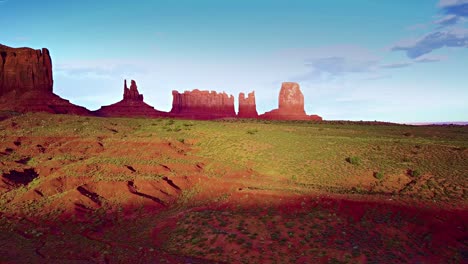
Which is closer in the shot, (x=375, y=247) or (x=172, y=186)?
(x=375, y=247)

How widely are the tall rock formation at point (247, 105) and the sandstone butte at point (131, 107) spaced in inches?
2209

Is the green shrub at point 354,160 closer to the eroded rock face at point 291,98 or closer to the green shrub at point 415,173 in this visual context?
the green shrub at point 415,173

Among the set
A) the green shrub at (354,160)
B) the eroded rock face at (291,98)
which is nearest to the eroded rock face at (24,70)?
the green shrub at (354,160)

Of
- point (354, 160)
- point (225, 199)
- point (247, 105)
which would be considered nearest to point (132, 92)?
point (247, 105)

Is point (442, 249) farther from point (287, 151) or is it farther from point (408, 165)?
point (287, 151)

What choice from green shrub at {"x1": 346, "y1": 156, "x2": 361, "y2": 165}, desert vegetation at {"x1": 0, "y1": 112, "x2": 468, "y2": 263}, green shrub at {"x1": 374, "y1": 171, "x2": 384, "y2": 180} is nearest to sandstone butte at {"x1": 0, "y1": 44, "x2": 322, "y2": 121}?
desert vegetation at {"x1": 0, "y1": 112, "x2": 468, "y2": 263}

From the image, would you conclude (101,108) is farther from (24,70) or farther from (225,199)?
(225,199)

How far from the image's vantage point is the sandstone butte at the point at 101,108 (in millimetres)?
76188

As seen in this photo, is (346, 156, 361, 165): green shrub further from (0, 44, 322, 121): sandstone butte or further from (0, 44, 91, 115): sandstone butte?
(0, 44, 91, 115): sandstone butte

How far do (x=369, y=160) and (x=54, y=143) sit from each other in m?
28.4

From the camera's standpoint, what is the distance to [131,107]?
118m

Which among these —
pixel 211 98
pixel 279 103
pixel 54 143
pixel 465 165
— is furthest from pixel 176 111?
pixel 465 165

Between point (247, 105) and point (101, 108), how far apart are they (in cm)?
7851

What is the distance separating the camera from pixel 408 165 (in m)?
30.0
